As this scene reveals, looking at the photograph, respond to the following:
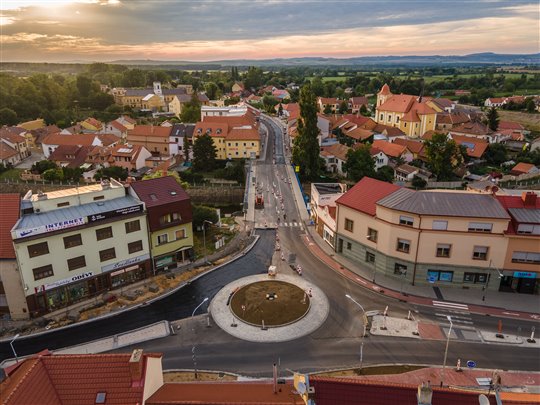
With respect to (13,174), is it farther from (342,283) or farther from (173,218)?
(342,283)

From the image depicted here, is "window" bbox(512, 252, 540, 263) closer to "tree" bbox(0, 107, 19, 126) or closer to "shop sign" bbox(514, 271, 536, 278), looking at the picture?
"shop sign" bbox(514, 271, 536, 278)

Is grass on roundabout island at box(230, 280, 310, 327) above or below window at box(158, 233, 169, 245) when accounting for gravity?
below

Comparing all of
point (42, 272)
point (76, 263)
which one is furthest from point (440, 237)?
point (42, 272)

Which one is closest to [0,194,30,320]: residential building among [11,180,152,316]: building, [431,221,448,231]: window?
[11,180,152,316]: building

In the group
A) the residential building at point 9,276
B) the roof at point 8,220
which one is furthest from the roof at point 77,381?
the roof at point 8,220

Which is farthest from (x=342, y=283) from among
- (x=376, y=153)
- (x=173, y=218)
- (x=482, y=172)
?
(x=482, y=172)

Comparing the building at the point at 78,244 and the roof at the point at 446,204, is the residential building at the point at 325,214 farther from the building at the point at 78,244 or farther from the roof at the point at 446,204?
the building at the point at 78,244

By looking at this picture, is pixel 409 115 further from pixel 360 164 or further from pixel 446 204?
pixel 446 204
